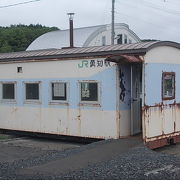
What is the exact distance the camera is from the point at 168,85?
13.0 m

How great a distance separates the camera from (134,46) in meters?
12.2

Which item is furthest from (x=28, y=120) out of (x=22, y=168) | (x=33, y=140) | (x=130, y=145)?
(x=22, y=168)

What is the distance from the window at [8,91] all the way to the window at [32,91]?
736 millimetres

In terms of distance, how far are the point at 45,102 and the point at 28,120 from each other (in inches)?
41.1

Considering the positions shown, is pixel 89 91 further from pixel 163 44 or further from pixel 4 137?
pixel 4 137

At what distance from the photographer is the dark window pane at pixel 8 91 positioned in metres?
15.3

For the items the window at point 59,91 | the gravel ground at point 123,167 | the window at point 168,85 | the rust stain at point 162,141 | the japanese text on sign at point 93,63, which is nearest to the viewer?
the gravel ground at point 123,167

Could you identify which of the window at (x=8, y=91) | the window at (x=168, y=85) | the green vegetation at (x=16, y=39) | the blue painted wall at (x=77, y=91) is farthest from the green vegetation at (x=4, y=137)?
the green vegetation at (x=16, y=39)

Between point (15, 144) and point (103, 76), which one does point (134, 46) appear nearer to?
point (103, 76)

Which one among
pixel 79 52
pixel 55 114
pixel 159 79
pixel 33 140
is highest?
pixel 79 52

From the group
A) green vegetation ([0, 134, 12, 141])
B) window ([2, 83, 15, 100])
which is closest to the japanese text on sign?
window ([2, 83, 15, 100])

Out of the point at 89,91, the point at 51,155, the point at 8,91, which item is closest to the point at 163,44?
the point at 89,91

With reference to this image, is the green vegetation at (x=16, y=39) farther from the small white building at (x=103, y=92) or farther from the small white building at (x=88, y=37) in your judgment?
the small white building at (x=103, y=92)

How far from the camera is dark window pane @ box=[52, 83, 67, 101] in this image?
13656 mm
